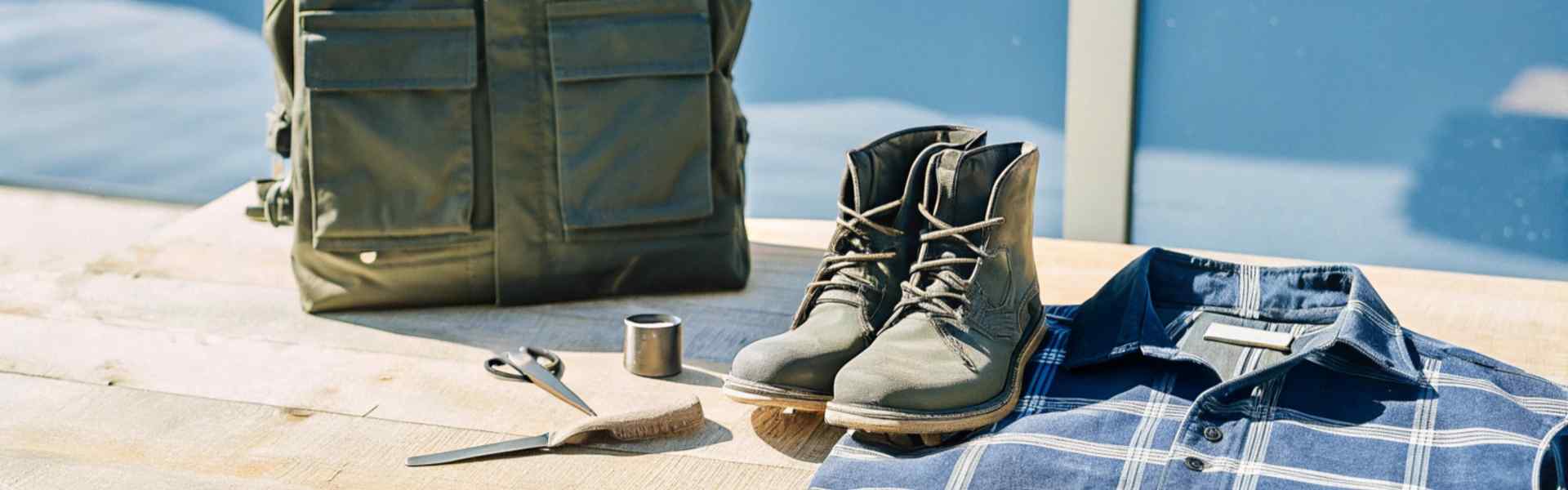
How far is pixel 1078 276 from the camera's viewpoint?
2391 mm

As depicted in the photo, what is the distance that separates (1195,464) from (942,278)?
0.35 m

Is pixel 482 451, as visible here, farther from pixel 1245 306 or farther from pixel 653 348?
pixel 1245 306

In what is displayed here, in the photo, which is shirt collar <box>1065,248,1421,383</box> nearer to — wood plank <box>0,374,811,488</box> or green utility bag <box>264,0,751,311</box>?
wood plank <box>0,374,811,488</box>

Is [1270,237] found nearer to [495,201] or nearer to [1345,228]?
[1345,228]

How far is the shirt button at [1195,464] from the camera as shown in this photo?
139 centimetres

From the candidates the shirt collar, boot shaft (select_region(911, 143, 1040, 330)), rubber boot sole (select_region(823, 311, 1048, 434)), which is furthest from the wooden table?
the shirt collar

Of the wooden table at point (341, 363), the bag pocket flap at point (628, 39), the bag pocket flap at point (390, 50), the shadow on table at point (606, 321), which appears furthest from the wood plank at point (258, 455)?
the bag pocket flap at point (628, 39)

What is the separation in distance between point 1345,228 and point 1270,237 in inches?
5.7

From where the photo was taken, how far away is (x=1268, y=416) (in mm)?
1474

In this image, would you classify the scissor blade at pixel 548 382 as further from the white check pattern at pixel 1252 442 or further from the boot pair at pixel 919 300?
the white check pattern at pixel 1252 442

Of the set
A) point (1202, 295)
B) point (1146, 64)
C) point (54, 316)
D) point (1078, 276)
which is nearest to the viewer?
point (1202, 295)

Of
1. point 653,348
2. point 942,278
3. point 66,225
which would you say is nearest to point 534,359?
point 653,348

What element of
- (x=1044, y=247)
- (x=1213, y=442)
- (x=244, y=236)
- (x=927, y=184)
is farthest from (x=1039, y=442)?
(x=244, y=236)

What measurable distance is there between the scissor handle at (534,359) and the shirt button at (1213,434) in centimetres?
85
